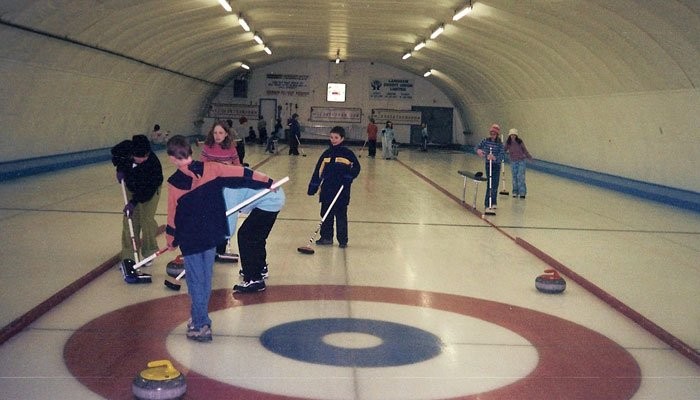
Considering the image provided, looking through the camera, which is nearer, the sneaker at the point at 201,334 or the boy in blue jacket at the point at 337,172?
the sneaker at the point at 201,334

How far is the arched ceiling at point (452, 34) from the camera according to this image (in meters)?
18.1

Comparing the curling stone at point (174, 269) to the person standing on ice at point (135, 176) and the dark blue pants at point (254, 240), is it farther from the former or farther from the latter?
the dark blue pants at point (254, 240)

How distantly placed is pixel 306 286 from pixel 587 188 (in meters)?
17.6

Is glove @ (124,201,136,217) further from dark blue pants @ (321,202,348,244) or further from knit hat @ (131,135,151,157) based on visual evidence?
dark blue pants @ (321,202,348,244)

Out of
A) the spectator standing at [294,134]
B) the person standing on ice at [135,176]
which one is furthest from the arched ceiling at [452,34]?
the person standing on ice at [135,176]

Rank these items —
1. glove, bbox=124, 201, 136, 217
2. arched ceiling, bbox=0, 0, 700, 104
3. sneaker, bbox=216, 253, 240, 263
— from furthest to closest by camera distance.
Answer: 1. arched ceiling, bbox=0, 0, 700, 104
2. sneaker, bbox=216, 253, 240, 263
3. glove, bbox=124, 201, 136, 217

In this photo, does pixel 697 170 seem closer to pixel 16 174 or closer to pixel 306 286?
pixel 306 286

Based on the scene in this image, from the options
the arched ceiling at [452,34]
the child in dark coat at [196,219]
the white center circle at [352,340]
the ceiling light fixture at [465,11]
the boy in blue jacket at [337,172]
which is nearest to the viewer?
the child in dark coat at [196,219]

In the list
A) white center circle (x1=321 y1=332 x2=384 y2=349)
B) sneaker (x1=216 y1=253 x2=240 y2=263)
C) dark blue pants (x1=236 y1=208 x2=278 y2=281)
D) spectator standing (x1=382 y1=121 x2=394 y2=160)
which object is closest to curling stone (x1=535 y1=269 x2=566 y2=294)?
white center circle (x1=321 y1=332 x2=384 y2=349)

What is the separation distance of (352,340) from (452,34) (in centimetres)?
2217

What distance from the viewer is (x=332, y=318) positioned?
8.21 metres

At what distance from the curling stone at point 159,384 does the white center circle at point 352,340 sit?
188cm

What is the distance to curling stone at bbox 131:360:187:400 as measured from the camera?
552cm

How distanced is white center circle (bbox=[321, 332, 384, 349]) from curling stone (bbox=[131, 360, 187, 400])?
1.88 meters
